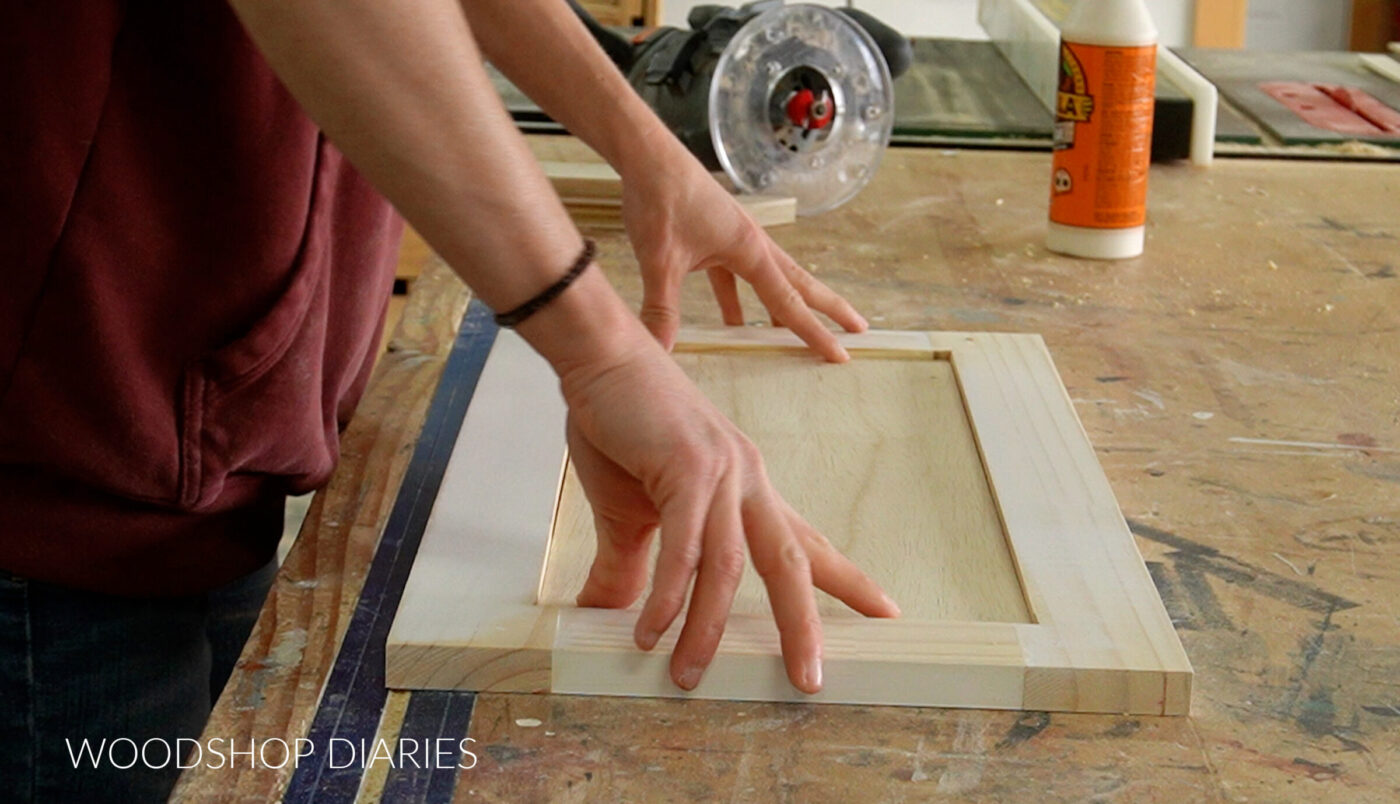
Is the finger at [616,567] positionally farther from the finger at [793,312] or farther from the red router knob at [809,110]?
the red router knob at [809,110]

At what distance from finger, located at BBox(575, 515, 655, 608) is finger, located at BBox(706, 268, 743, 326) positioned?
1.51ft

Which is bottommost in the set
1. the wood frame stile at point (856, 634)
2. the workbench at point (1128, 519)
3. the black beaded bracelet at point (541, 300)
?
the workbench at point (1128, 519)

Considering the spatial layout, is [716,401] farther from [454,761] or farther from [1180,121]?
[1180,121]

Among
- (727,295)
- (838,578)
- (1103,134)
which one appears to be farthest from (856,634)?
(1103,134)

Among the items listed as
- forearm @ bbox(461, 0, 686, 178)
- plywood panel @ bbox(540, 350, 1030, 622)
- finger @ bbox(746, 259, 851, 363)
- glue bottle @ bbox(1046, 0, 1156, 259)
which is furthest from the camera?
glue bottle @ bbox(1046, 0, 1156, 259)

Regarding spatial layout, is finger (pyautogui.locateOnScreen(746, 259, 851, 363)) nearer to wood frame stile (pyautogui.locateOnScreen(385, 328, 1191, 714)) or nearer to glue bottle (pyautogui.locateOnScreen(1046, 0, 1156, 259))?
wood frame stile (pyautogui.locateOnScreen(385, 328, 1191, 714))

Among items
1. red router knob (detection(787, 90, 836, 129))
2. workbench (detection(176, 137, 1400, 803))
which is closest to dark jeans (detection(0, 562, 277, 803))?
workbench (detection(176, 137, 1400, 803))

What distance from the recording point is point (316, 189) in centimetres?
91

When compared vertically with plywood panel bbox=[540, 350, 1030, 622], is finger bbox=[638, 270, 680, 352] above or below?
above

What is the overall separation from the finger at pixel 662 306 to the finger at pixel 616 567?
320 millimetres

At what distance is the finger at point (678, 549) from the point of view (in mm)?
717

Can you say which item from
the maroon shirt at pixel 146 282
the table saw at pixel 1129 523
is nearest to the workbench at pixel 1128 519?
the table saw at pixel 1129 523

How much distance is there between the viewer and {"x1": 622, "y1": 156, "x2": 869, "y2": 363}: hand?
1.09 metres

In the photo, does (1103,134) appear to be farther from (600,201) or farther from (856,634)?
(856,634)
